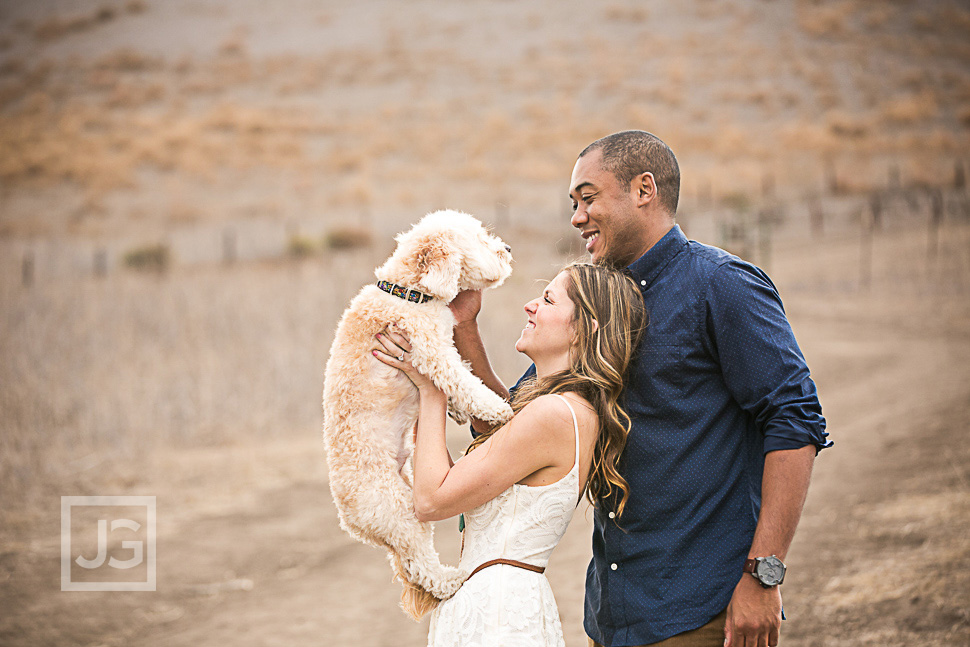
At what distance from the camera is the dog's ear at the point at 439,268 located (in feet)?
10.0

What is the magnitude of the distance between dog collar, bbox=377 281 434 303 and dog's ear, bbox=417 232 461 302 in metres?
0.04

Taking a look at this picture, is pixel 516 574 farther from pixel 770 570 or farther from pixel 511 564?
pixel 770 570

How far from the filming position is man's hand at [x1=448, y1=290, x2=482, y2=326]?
10.7ft

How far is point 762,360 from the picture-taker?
7.87 ft

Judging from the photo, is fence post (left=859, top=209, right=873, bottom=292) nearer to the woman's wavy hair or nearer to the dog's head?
the dog's head

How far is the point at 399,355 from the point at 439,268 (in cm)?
41

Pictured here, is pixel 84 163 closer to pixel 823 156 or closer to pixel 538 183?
pixel 538 183

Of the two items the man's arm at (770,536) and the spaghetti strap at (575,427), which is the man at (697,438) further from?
the spaghetti strap at (575,427)

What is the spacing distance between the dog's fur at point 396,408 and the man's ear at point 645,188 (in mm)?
803

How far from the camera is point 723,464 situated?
255 cm

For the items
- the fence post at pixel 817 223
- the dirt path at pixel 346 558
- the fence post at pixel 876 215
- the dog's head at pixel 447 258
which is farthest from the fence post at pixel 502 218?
the dog's head at pixel 447 258

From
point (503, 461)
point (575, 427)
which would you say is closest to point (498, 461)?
point (503, 461)

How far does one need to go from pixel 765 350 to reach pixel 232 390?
36.6 feet

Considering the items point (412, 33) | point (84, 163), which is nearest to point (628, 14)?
point (412, 33)
